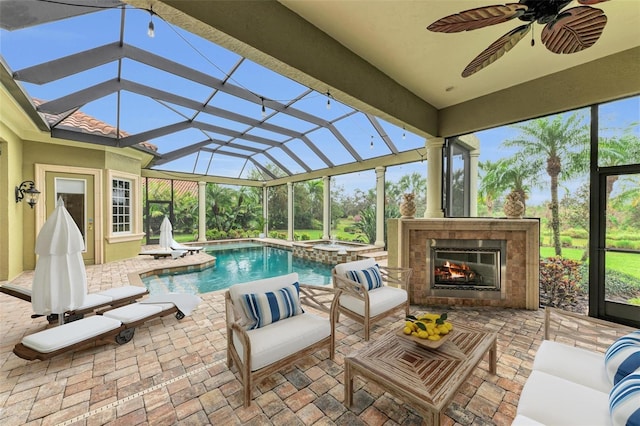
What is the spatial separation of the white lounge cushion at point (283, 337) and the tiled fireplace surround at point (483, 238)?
2.67m

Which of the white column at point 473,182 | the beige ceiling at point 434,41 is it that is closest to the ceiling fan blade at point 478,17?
the beige ceiling at point 434,41

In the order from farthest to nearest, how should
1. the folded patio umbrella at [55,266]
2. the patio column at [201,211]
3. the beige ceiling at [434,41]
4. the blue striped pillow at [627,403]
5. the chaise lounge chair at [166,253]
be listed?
1. the patio column at [201,211]
2. the chaise lounge chair at [166,253]
3. the folded patio umbrella at [55,266]
4. the beige ceiling at [434,41]
5. the blue striped pillow at [627,403]

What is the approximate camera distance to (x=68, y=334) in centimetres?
276

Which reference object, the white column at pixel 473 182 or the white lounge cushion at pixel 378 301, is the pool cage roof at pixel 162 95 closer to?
the white column at pixel 473 182

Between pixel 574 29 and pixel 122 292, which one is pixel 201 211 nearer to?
pixel 122 292

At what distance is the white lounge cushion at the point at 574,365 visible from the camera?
1824 mm

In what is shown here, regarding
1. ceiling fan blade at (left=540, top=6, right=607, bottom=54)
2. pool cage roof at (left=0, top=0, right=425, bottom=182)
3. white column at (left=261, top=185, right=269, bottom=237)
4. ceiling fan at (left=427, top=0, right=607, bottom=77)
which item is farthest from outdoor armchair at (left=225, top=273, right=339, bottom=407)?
white column at (left=261, top=185, right=269, bottom=237)

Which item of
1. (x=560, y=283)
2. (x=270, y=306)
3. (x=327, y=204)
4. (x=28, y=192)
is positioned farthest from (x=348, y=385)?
(x=327, y=204)

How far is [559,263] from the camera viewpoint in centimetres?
479

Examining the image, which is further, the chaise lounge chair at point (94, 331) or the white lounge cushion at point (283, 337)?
the chaise lounge chair at point (94, 331)

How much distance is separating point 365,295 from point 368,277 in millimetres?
582

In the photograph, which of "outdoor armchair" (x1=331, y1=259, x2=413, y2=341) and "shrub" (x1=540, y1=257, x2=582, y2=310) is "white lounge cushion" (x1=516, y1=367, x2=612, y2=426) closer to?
"outdoor armchair" (x1=331, y1=259, x2=413, y2=341)

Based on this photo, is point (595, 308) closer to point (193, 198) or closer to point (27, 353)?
point (27, 353)

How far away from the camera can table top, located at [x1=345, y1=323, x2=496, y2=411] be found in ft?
5.99
